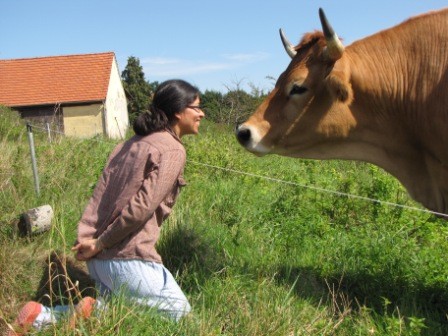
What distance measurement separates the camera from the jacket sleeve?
9.32 feet

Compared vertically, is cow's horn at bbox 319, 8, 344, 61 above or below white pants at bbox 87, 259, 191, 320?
above

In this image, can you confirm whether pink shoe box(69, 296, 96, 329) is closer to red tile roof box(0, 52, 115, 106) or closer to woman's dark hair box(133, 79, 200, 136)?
woman's dark hair box(133, 79, 200, 136)

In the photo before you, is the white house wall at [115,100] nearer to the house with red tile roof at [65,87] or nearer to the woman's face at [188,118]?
the house with red tile roof at [65,87]

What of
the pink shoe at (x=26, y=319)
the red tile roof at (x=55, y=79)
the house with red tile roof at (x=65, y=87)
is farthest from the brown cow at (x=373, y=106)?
the red tile roof at (x=55, y=79)

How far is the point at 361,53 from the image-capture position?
3.52 meters

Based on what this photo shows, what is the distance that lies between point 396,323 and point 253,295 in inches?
36.2

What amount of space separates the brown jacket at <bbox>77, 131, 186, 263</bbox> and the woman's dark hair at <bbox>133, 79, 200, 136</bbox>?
0.19 feet

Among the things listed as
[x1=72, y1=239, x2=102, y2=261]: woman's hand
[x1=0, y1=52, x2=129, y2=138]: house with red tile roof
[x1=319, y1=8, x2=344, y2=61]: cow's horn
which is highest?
[x1=0, y1=52, x2=129, y2=138]: house with red tile roof

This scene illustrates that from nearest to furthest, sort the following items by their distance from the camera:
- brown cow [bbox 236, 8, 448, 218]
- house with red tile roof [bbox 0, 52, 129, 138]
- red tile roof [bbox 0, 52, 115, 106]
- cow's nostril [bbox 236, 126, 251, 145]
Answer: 1. brown cow [bbox 236, 8, 448, 218]
2. cow's nostril [bbox 236, 126, 251, 145]
3. house with red tile roof [bbox 0, 52, 129, 138]
4. red tile roof [bbox 0, 52, 115, 106]

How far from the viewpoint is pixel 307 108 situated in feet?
11.7

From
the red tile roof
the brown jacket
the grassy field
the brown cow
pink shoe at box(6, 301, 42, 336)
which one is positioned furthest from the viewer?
the red tile roof

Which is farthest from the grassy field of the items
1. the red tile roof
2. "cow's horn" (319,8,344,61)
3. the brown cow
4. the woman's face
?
the red tile roof

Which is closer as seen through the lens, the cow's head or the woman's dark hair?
the woman's dark hair

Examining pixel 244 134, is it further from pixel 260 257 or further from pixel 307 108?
pixel 260 257
